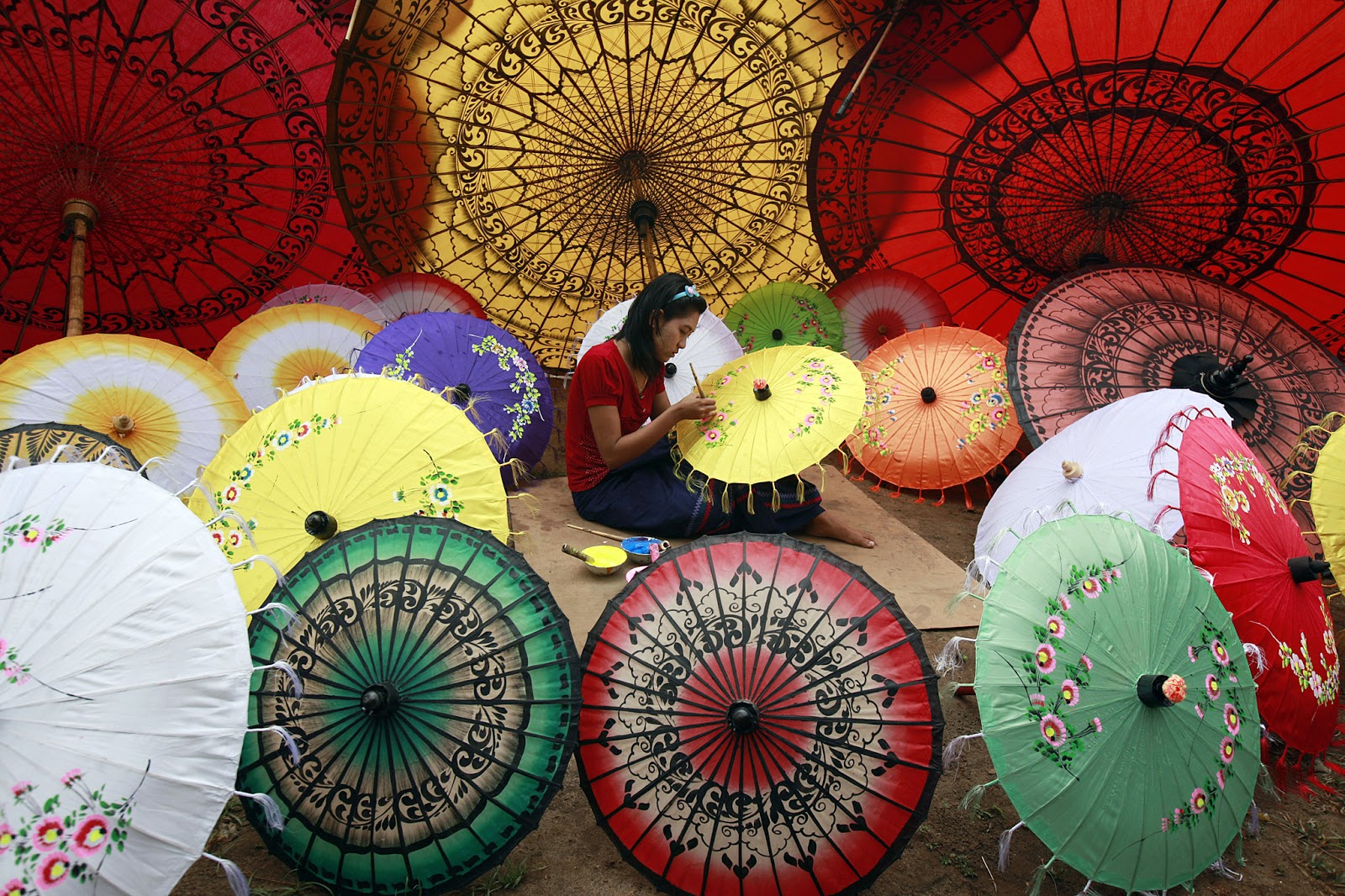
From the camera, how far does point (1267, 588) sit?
2025mm

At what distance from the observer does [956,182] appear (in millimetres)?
3887

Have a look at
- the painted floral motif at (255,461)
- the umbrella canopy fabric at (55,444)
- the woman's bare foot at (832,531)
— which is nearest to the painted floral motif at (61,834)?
the painted floral motif at (255,461)

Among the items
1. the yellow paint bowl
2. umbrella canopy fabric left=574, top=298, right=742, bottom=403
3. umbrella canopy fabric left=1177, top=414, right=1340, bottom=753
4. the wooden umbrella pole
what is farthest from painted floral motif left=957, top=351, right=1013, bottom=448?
the wooden umbrella pole

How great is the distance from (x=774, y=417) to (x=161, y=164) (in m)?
3.14

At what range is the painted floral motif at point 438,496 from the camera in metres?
2.22

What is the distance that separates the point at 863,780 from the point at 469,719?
847mm

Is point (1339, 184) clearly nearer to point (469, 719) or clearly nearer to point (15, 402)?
point (469, 719)

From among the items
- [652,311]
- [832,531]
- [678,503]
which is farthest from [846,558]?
[652,311]

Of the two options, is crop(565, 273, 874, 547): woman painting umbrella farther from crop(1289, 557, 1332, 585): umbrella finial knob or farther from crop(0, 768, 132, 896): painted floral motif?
crop(0, 768, 132, 896): painted floral motif

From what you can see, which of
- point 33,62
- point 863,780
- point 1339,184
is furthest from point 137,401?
point 1339,184

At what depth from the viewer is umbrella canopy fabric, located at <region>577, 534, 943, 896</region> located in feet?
5.16

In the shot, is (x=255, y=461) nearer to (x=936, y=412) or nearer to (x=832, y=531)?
(x=832, y=531)

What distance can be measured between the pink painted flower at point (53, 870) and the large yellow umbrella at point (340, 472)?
34.8 inches

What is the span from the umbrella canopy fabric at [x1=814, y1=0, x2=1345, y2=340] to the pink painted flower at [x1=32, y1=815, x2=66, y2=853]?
3.78 meters
